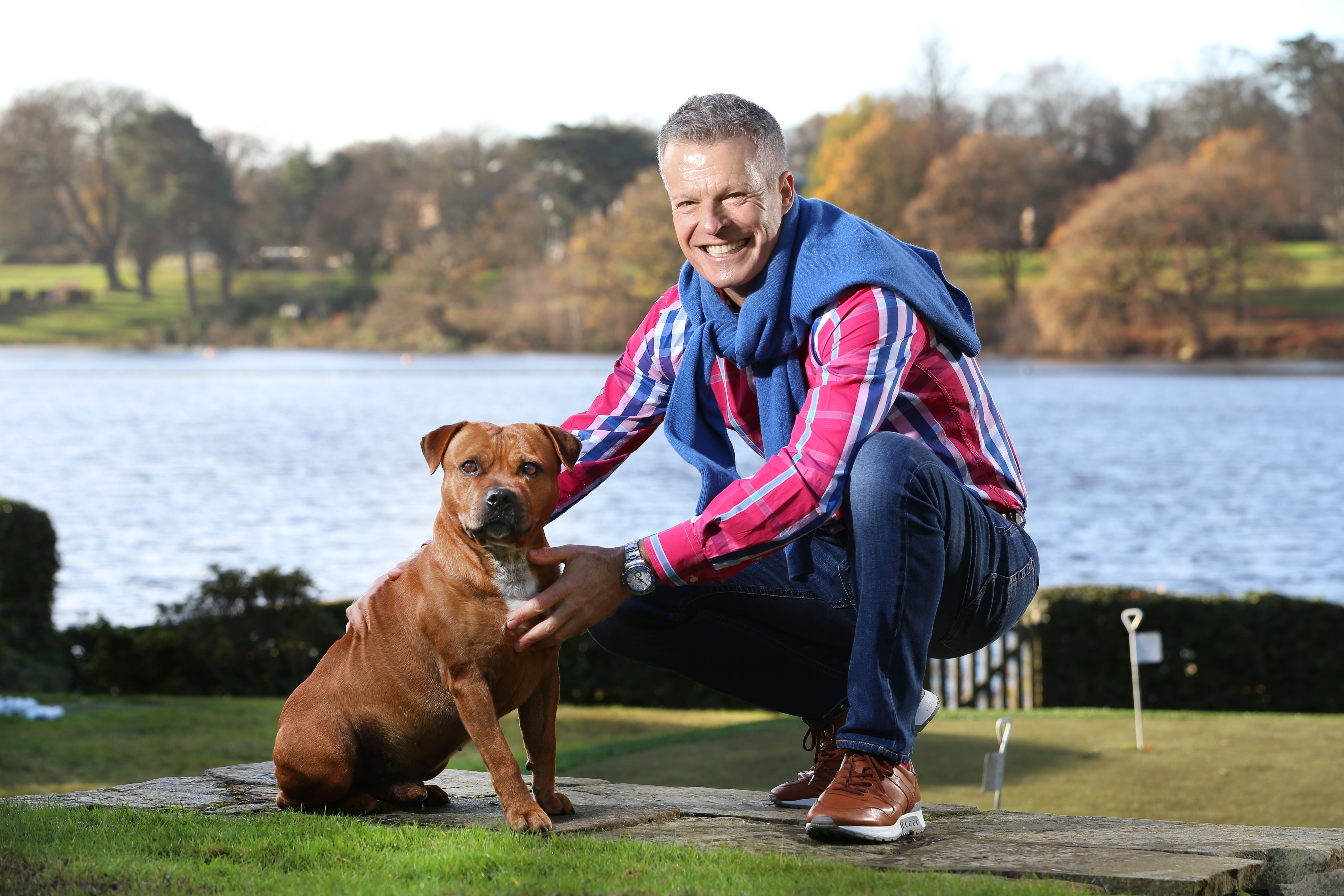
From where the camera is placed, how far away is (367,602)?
3.23m

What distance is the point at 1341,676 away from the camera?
1038 centimetres

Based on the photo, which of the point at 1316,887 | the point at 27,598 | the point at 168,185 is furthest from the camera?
the point at 168,185

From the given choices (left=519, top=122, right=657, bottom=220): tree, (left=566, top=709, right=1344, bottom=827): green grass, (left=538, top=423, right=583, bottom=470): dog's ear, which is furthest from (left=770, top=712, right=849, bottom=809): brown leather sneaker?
(left=519, top=122, right=657, bottom=220): tree

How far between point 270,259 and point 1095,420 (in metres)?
42.8

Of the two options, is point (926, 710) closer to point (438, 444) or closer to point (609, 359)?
point (438, 444)

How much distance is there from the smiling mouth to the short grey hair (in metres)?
0.20

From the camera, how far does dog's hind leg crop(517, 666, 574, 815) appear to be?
3.09 metres

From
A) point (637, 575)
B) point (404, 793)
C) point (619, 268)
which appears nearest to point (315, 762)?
point (404, 793)

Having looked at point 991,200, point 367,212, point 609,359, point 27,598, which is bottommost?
point 27,598

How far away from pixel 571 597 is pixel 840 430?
0.78 meters

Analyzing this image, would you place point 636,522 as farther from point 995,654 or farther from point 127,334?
point 127,334

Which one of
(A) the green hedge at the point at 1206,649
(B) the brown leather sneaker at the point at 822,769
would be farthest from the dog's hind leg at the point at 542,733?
(A) the green hedge at the point at 1206,649

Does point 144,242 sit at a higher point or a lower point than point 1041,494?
higher

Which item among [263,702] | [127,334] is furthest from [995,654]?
[127,334]
